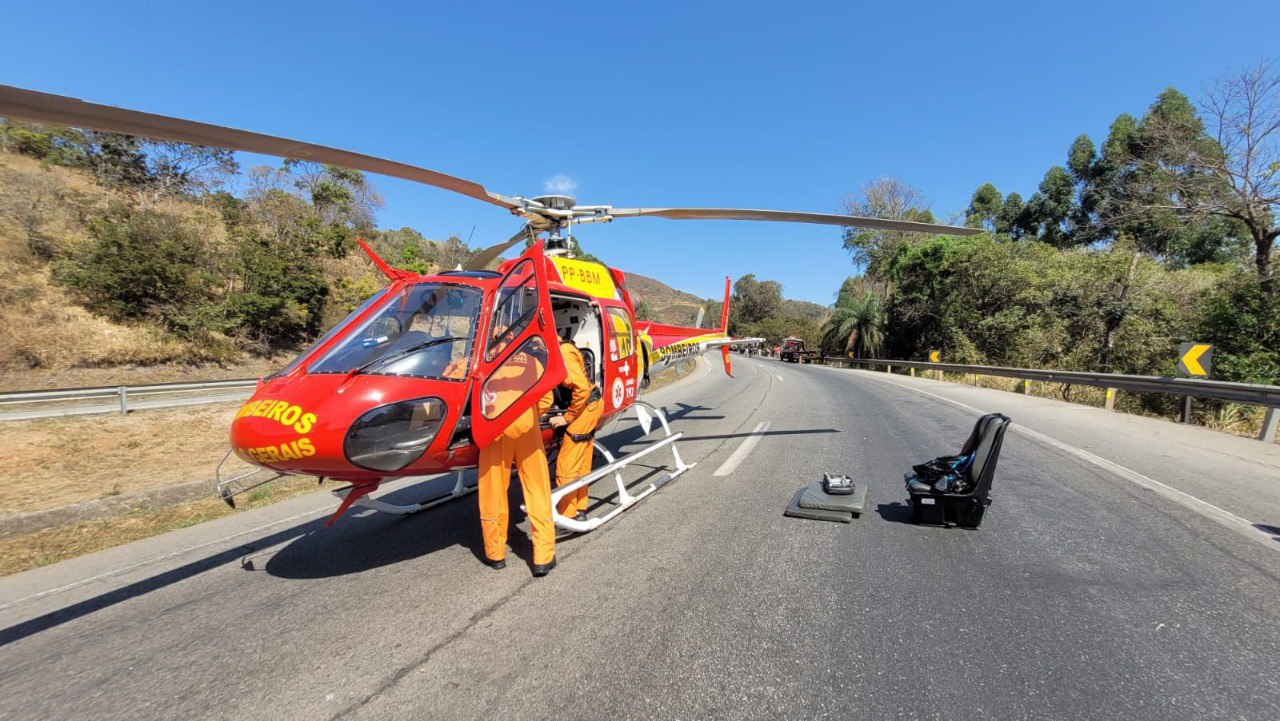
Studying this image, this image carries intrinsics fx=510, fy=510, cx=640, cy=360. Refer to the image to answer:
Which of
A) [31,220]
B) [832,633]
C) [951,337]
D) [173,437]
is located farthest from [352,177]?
[832,633]

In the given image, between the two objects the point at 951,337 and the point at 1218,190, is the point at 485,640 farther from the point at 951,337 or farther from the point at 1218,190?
the point at 951,337

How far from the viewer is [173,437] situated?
9.62 meters

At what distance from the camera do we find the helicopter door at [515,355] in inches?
137

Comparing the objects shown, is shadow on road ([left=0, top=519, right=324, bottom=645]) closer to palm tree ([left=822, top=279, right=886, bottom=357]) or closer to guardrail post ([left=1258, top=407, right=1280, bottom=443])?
guardrail post ([left=1258, top=407, right=1280, bottom=443])

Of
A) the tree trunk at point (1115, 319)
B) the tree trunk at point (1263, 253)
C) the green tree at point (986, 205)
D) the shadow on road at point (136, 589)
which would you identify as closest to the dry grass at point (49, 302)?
the shadow on road at point (136, 589)

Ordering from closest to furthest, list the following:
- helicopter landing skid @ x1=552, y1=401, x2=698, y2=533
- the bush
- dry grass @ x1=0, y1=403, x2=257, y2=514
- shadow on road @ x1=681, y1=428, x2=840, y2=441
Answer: helicopter landing skid @ x1=552, y1=401, x2=698, y2=533
dry grass @ x1=0, y1=403, x2=257, y2=514
shadow on road @ x1=681, y1=428, x2=840, y2=441
the bush

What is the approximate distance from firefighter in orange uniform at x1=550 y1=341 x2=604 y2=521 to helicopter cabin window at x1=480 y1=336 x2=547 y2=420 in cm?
58

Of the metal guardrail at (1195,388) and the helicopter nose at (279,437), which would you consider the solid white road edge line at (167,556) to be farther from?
the metal guardrail at (1195,388)

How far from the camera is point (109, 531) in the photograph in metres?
5.16

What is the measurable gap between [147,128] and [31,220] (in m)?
24.1

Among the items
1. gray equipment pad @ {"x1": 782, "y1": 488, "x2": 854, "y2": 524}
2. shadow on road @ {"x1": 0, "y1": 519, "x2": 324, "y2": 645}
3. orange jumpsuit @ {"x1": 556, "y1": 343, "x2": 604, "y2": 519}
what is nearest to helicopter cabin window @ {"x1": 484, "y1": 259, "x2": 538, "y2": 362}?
orange jumpsuit @ {"x1": 556, "y1": 343, "x2": 604, "y2": 519}

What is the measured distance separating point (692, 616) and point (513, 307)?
2.57m

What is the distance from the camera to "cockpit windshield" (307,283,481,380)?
11.4ft

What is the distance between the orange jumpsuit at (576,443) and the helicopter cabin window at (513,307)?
510mm
